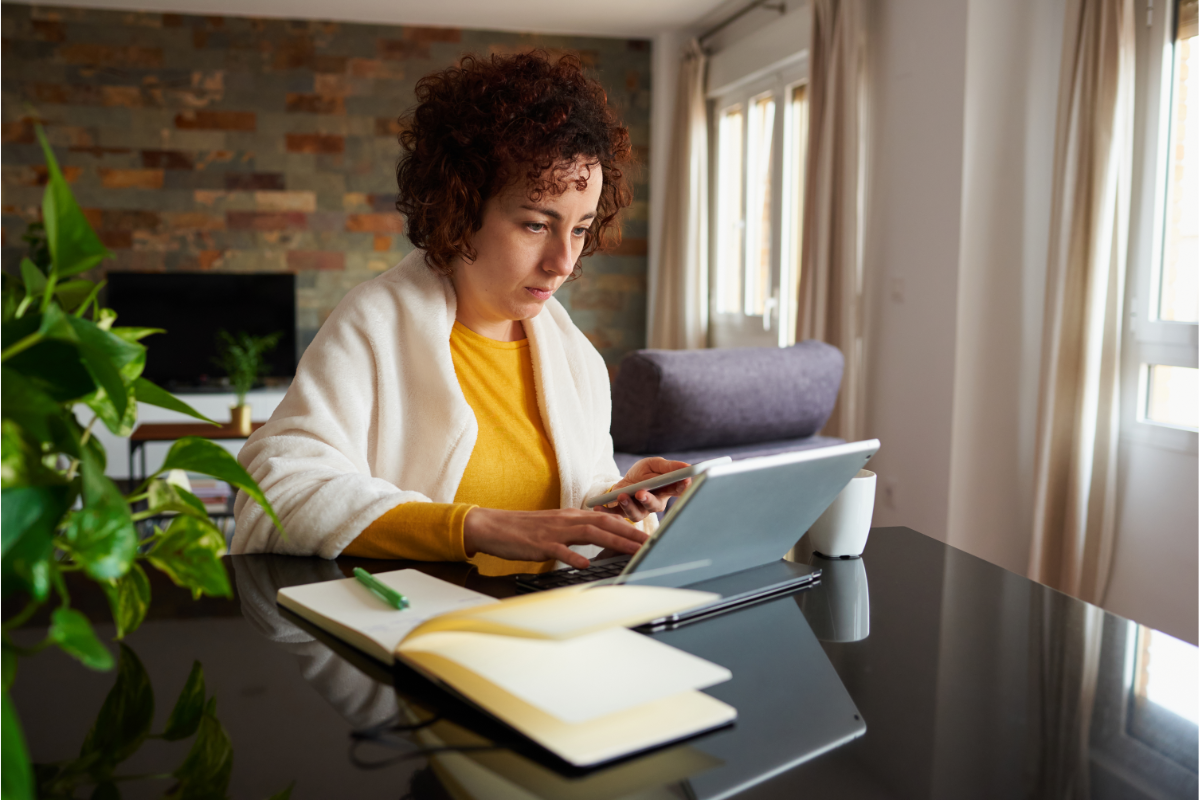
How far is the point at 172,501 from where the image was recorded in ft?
1.45

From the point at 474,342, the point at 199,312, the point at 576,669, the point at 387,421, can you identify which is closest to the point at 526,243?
the point at 474,342

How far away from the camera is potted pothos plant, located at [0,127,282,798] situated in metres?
0.36

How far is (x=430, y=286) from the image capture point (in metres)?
1.31

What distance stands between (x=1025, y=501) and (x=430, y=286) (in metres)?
2.67

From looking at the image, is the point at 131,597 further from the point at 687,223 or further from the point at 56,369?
the point at 687,223

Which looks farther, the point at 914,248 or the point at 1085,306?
the point at 914,248

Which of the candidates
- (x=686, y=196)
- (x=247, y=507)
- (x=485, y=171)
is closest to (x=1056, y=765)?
(x=247, y=507)

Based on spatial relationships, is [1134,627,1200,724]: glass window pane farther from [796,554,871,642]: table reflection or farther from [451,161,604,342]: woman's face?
[451,161,604,342]: woman's face

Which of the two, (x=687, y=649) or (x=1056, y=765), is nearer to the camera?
(x=1056, y=765)

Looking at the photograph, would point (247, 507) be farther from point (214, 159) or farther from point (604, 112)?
point (214, 159)

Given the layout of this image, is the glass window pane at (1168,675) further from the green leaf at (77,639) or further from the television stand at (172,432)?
the television stand at (172,432)

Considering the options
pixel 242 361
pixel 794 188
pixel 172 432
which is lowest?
pixel 172 432

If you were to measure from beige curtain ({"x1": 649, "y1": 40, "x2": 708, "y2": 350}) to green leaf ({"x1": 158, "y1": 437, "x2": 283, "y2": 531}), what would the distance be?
18.0 feet

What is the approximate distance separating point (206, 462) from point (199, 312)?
5.82 m
